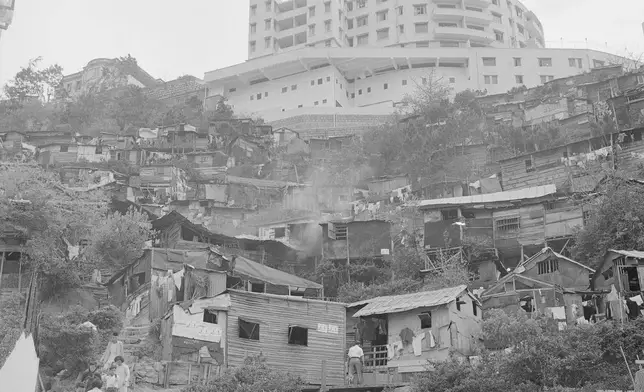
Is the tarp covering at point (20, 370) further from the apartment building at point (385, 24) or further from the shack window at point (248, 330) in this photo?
the apartment building at point (385, 24)

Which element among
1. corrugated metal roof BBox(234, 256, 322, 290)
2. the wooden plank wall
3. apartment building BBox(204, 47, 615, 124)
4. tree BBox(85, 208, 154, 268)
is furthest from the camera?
apartment building BBox(204, 47, 615, 124)

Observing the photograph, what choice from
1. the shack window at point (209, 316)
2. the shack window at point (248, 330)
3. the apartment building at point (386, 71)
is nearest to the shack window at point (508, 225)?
the shack window at point (248, 330)

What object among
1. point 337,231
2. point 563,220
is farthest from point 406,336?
point 563,220

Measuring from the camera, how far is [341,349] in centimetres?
2559

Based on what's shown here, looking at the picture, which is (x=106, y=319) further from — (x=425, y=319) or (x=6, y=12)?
(x=425, y=319)

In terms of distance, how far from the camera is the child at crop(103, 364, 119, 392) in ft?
60.1

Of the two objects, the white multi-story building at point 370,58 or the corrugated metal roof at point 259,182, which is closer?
the corrugated metal roof at point 259,182

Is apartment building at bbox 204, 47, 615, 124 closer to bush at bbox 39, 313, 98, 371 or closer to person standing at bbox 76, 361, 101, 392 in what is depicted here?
bush at bbox 39, 313, 98, 371

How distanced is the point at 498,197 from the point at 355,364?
62.7ft

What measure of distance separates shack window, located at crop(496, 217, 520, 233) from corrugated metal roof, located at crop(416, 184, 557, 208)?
151 cm

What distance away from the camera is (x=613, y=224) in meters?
29.8

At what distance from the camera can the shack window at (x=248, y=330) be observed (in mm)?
23844

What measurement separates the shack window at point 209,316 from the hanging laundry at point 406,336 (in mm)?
6596

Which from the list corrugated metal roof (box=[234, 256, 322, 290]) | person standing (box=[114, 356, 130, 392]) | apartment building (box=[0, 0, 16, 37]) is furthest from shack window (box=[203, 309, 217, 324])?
apartment building (box=[0, 0, 16, 37])
